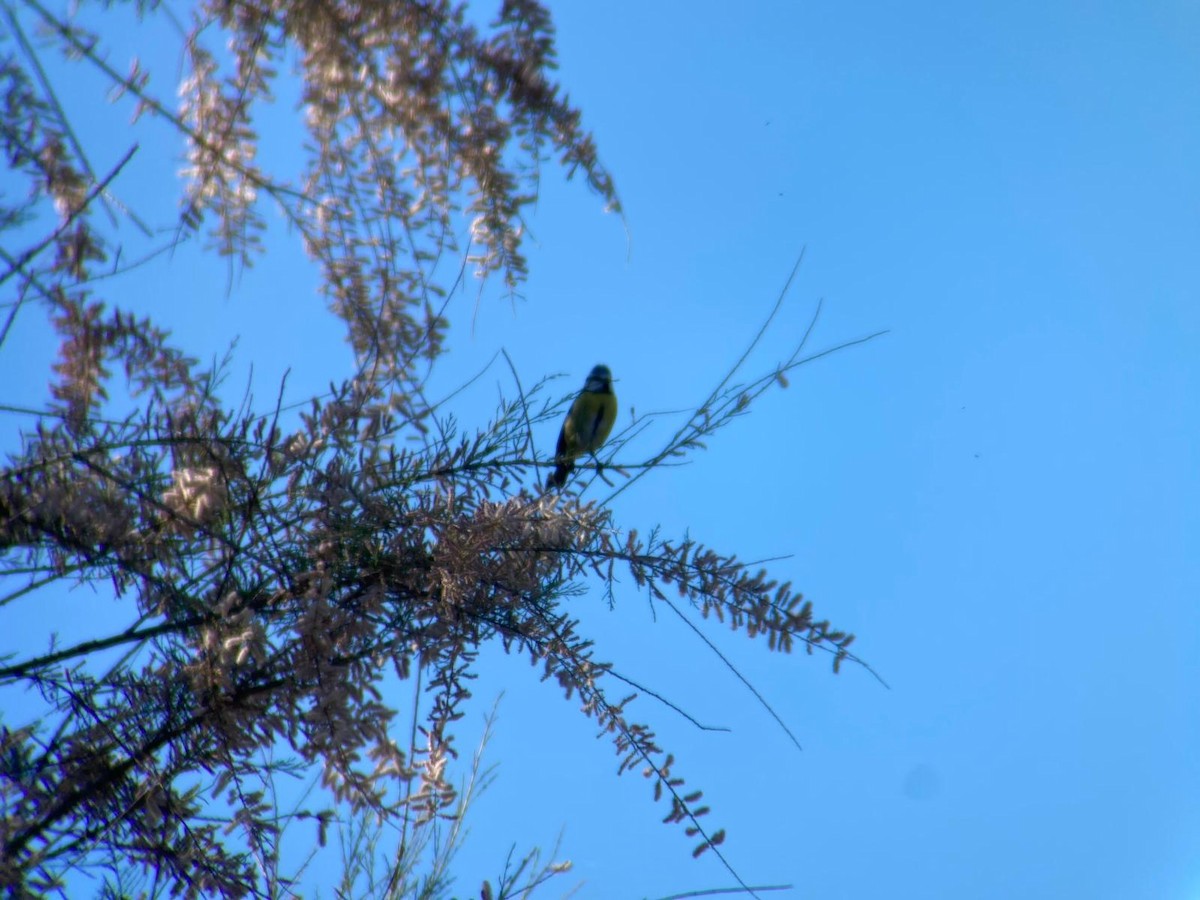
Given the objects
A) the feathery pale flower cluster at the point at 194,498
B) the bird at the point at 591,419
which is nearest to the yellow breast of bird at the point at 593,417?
the bird at the point at 591,419

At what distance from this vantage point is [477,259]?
3.93ft

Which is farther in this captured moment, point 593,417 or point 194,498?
point 593,417

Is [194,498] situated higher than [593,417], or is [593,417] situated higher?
[593,417]

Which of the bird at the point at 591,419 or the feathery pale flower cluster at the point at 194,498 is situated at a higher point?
the bird at the point at 591,419

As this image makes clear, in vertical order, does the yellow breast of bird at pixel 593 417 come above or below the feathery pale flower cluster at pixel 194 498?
above

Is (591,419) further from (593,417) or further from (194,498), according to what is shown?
(194,498)

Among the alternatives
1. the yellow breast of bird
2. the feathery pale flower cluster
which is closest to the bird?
the yellow breast of bird

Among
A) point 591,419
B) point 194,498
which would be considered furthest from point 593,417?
point 194,498

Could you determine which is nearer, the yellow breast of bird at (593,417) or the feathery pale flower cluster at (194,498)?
the feathery pale flower cluster at (194,498)

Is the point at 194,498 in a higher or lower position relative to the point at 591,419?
lower

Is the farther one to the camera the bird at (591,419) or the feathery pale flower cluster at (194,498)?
the bird at (591,419)

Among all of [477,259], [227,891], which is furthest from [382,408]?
[227,891]

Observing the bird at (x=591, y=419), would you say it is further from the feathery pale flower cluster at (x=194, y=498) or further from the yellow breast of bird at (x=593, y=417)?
the feathery pale flower cluster at (x=194, y=498)

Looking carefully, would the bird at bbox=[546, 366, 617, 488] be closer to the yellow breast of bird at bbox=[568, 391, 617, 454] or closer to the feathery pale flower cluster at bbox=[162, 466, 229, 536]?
the yellow breast of bird at bbox=[568, 391, 617, 454]
